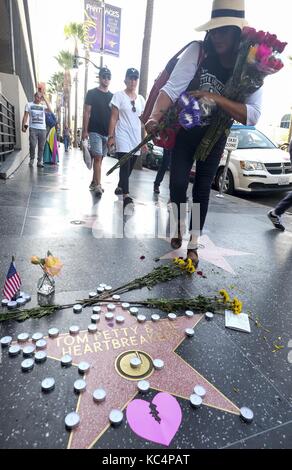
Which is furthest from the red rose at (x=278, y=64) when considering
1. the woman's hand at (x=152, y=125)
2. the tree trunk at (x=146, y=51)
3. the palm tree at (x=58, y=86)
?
the palm tree at (x=58, y=86)

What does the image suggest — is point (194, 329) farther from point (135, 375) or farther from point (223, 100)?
point (223, 100)

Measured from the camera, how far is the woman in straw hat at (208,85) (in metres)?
1.97

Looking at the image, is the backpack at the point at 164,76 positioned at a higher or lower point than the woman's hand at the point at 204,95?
higher

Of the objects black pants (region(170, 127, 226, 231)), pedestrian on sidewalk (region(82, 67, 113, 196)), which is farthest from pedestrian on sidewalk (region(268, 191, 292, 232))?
pedestrian on sidewalk (region(82, 67, 113, 196))

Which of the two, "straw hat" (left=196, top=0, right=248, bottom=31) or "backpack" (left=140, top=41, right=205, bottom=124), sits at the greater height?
"straw hat" (left=196, top=0, right=248, bottom=31)

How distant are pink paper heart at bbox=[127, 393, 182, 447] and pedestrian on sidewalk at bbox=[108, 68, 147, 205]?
339cm

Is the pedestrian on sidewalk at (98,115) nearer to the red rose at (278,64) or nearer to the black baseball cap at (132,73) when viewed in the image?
the black baseball cap at (132,73)

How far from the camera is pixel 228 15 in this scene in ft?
6.41

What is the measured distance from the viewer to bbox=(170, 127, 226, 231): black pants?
7.91 ft

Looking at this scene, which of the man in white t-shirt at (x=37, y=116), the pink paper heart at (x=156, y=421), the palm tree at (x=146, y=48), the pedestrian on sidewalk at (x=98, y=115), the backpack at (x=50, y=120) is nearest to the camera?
the pink paper heart at (x=156, y=421)

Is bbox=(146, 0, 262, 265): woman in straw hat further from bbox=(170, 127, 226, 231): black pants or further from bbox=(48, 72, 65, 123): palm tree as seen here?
bbox=(48, 72, 65, 123): palm tree

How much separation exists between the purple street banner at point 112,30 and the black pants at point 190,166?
1580 centimetres

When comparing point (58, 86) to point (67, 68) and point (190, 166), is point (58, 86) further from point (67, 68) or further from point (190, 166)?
point (190, 166)
